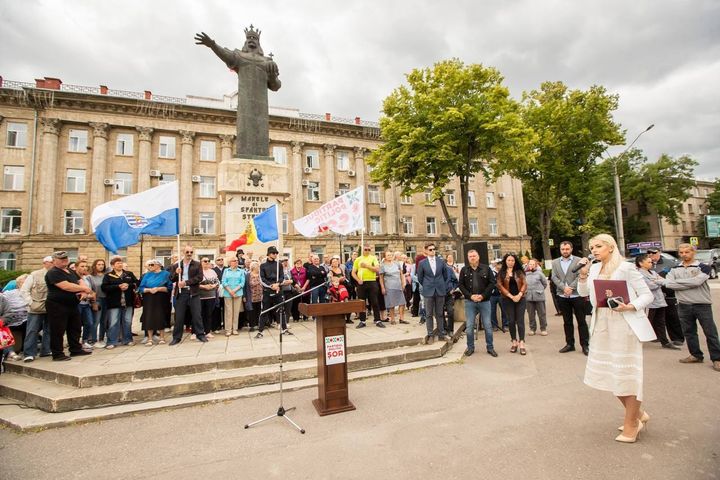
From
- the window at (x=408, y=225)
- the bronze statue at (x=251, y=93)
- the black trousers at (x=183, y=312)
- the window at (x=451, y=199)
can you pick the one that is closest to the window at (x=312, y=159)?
the window at (x=408, y=225)

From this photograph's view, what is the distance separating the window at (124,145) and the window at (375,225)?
2180 centimetres

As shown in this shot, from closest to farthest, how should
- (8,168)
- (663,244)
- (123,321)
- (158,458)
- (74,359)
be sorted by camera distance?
(158,458), (74,359), (123,321), (8,168), (663,244)

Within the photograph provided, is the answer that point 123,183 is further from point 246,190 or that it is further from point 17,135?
point 246,190

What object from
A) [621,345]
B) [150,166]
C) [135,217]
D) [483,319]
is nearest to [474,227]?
[150,166]

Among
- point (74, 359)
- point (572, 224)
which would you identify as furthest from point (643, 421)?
point (572, 224)

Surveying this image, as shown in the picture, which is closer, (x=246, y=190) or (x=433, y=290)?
(x=433, y=290)

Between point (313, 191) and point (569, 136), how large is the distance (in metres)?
21.9

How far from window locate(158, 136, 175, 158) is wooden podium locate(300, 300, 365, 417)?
3094 centimetres

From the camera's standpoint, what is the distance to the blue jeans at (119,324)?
23.8ft

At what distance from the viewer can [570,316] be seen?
23.2 feet

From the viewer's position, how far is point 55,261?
629cm

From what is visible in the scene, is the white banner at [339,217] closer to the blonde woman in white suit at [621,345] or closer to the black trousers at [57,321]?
the black trousers at [57,321]

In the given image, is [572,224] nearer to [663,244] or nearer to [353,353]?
[663,244]

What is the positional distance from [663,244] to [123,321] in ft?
210
